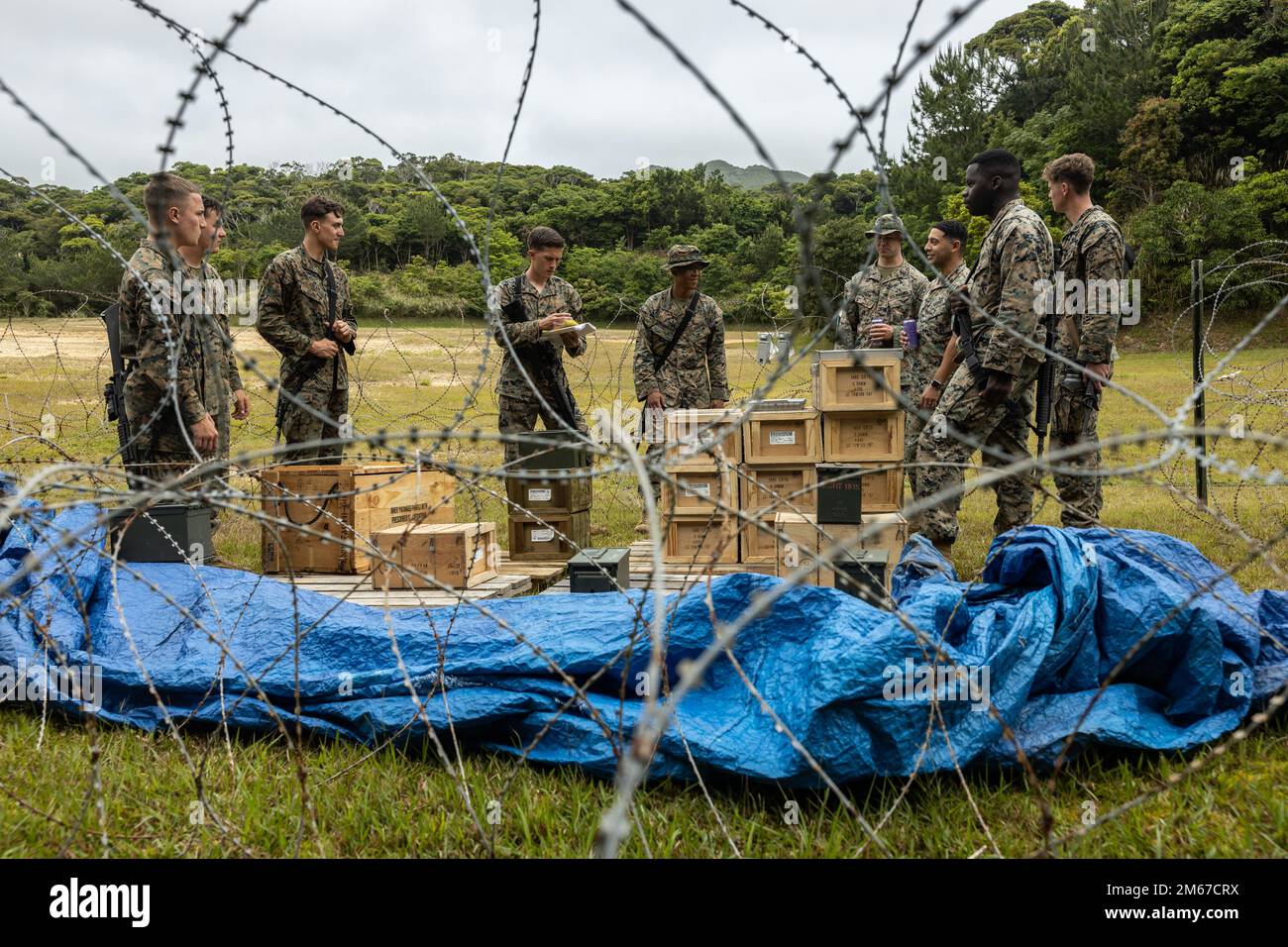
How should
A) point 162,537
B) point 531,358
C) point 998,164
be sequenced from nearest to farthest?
point 162,537, point 998,164, point 531,358

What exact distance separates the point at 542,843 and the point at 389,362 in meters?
27.7

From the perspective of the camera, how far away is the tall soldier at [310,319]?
6.38 meters

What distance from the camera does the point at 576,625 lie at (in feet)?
11.7

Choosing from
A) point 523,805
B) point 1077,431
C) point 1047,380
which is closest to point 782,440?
point 1047,380

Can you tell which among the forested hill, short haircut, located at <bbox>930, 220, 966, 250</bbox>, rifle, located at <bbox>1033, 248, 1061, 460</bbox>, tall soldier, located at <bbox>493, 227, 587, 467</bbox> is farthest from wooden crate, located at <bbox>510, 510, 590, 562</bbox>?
the forested hill

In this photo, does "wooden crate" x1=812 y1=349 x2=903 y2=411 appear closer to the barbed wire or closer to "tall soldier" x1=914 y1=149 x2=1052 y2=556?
"tall soldier" x1=914 y1=149 x2=1052 y2=556

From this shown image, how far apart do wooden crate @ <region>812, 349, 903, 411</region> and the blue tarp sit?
2.22 meters

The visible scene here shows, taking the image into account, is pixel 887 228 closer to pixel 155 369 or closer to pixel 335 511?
pixel 335 511

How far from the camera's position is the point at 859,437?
609 cm

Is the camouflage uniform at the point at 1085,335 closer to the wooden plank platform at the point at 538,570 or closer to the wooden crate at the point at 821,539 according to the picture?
the wooden crate at the point at 821,539

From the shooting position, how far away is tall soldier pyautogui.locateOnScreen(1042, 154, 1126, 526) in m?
5.48

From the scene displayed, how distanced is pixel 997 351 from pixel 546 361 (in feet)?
10.7

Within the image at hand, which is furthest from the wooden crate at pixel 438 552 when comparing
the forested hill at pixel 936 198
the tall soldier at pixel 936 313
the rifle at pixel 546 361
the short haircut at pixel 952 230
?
the forested hill at pixel 936 198
